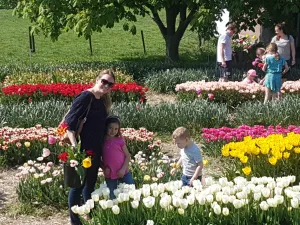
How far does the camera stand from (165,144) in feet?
30.5

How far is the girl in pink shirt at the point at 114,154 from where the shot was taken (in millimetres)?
5566

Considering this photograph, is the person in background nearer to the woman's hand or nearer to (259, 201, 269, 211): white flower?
the woman's hand

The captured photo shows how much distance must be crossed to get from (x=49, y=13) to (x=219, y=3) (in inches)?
191

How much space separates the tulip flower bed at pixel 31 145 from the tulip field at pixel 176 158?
1 cm

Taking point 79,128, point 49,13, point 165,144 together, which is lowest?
point 165,144

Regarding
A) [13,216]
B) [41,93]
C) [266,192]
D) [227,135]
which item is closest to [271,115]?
[227,135]

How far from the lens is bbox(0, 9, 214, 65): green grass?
969 inches

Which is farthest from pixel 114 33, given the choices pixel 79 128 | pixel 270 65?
pixel 79 128

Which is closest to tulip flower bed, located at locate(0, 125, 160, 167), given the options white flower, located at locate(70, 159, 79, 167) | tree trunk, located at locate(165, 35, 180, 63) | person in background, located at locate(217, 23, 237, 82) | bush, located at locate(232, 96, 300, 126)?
bush, located at locate(232, 96, 300, 126)

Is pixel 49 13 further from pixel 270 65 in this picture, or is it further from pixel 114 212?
pixel 114 212

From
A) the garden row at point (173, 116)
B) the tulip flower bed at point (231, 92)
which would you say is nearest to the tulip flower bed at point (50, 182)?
the garden row at point (173, 116)

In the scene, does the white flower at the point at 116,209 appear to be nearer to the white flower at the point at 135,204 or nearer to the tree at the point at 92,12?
the white flower at the point at 135,204

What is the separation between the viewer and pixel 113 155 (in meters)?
5.62

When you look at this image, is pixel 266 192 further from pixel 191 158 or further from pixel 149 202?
pixel 191 158
